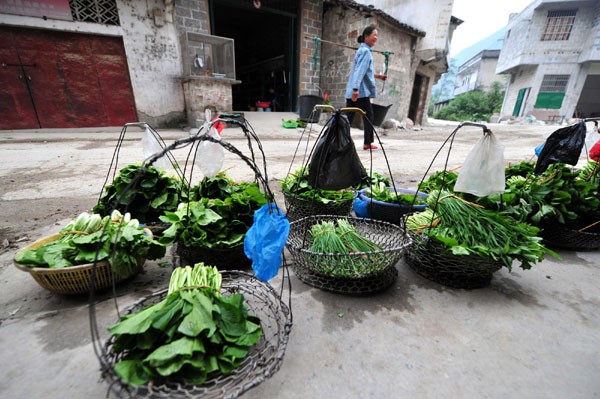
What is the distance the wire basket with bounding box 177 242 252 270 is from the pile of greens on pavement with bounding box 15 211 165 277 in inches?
7.4

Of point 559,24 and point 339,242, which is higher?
point 559,24

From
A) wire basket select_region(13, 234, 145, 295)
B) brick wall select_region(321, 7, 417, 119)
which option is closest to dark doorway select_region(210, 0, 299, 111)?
brick wall select_region(321, 7, 417, 119)

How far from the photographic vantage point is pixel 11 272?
69.8 inches

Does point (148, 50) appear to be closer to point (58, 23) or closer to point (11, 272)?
point (58, 23)

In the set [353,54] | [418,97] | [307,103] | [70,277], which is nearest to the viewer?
[70,277]

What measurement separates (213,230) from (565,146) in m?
3.15

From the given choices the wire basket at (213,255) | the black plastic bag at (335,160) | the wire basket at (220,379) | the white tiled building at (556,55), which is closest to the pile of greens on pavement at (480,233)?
the black plastic bag at (335,160)

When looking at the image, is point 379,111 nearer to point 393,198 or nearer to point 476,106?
point 393,198

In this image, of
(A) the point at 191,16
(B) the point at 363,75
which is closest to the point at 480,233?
(B) the point at 363,75

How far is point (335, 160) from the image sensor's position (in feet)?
6.21

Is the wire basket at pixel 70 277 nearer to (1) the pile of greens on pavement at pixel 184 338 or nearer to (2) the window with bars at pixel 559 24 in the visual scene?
(1) the pile of greens on pavement at pixel 184 338

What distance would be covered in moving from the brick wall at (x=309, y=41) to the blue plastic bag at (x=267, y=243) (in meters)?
10.1

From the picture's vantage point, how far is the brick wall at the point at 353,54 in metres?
Result: 10.1

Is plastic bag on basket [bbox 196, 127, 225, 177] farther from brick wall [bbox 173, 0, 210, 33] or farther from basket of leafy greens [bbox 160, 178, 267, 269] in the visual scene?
brick wall [bbox 173, 0, 210, 33]
